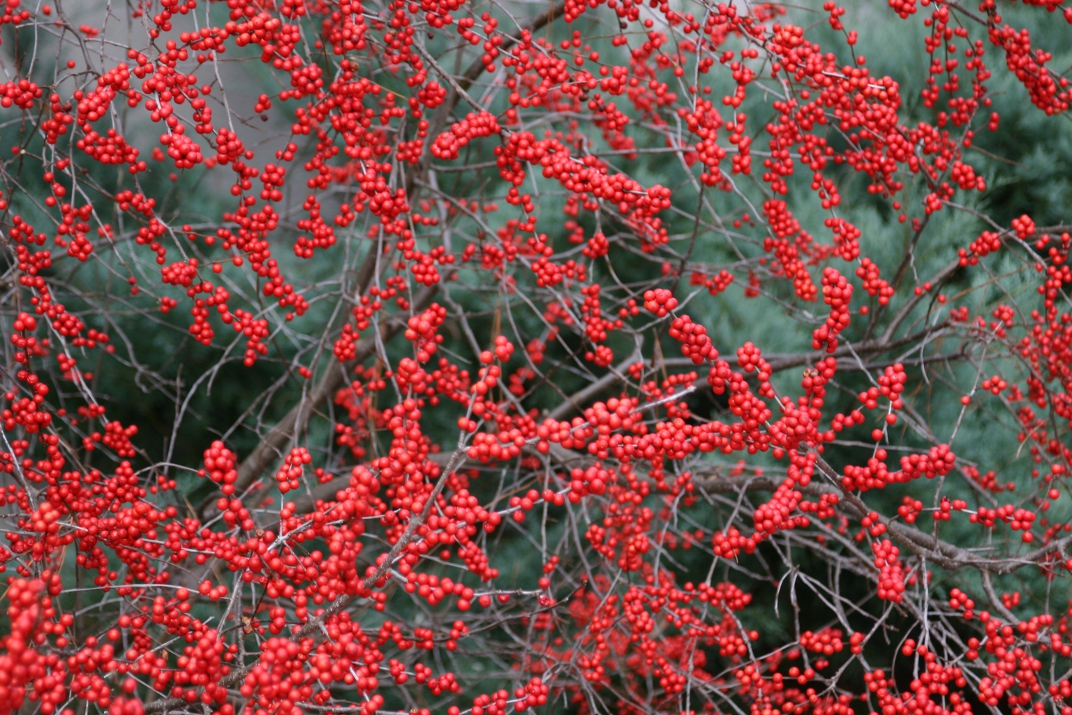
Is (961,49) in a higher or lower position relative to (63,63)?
higher

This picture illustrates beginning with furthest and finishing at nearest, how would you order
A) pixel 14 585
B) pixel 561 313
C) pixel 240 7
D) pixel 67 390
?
Result: pixel 67 390 → pixel 561 313 → pixel 240 7 → pixel 14 585

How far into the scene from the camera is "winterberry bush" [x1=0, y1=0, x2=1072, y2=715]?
4.37 ft

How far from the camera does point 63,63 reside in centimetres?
379

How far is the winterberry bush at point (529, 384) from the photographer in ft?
4.37

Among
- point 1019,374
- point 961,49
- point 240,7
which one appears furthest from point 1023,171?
point 240,7

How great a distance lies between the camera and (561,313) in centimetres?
263

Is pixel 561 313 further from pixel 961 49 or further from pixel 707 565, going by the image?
pixel 961 49

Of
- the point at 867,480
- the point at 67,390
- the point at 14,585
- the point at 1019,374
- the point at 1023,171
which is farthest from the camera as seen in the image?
the point at 1023,171

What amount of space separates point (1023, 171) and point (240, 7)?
413cm

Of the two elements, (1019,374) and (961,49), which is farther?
(961,49)

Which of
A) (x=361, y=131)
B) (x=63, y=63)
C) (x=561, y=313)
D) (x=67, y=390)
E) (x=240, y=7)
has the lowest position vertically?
(x=67, y=390)

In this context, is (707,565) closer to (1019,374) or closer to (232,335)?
(1019,374)

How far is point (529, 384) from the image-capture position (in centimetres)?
401

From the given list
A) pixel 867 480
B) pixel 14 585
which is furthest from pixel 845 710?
pixel 14 585
